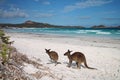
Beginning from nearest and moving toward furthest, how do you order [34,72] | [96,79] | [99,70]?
[34,72] < [96,79] < [99,70]

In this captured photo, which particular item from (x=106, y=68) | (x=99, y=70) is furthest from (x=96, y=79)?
(x=106, y=68)

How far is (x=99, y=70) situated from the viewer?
714 cm

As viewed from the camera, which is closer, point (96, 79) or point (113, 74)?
point (96, 79)

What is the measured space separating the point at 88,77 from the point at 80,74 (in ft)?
1.33

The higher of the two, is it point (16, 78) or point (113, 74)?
point (16, 78)

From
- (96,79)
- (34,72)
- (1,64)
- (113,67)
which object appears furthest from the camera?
(113,67)

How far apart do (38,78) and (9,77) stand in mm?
1445

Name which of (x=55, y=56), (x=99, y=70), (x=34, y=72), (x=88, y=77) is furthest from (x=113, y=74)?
(x=34, y=72)

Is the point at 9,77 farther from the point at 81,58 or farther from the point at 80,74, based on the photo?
the point at 81,58

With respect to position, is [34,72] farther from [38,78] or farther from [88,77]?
[88,77]

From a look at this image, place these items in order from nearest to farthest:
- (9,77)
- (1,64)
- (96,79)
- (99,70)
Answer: (9,77)
(1,64)
(96,79)
(99,70)

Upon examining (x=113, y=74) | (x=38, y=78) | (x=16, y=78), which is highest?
(x=16, y=78)

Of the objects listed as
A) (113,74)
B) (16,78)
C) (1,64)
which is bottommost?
(113,74)

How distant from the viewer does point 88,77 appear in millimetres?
6117
